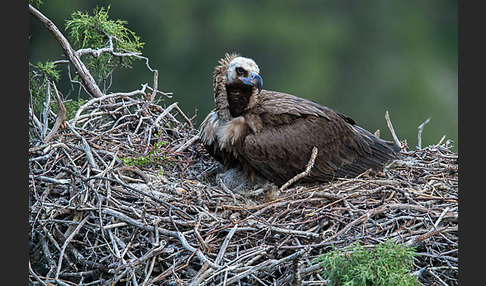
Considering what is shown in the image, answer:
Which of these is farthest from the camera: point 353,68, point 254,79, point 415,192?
point 353,68

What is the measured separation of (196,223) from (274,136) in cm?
105

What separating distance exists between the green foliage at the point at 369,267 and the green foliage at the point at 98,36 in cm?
269

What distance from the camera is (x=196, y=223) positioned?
3.61 metres

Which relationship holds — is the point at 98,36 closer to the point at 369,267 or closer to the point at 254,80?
the point at 254,80

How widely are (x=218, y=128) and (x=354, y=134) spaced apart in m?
1.01

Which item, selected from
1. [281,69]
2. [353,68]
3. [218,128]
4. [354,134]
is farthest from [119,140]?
[353,68]

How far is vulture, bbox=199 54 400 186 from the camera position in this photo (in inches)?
174

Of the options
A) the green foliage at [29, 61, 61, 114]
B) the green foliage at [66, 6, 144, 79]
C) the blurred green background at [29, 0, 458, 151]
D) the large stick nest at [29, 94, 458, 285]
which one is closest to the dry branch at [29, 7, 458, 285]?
the large stick nest at [29, 94, 458, 285]

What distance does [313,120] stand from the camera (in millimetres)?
4562

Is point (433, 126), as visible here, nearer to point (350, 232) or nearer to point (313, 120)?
point (313, 120)

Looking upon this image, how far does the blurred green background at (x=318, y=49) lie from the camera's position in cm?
1243

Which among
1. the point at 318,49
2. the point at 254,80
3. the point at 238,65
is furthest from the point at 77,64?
the point at 318,49

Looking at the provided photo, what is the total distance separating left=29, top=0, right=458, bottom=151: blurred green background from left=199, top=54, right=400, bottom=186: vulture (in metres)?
6.52

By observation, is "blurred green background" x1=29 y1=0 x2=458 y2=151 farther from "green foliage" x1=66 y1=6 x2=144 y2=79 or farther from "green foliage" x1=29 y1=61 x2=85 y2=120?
"green foliage" x1=29 y1=61 x2=85 y2=120
